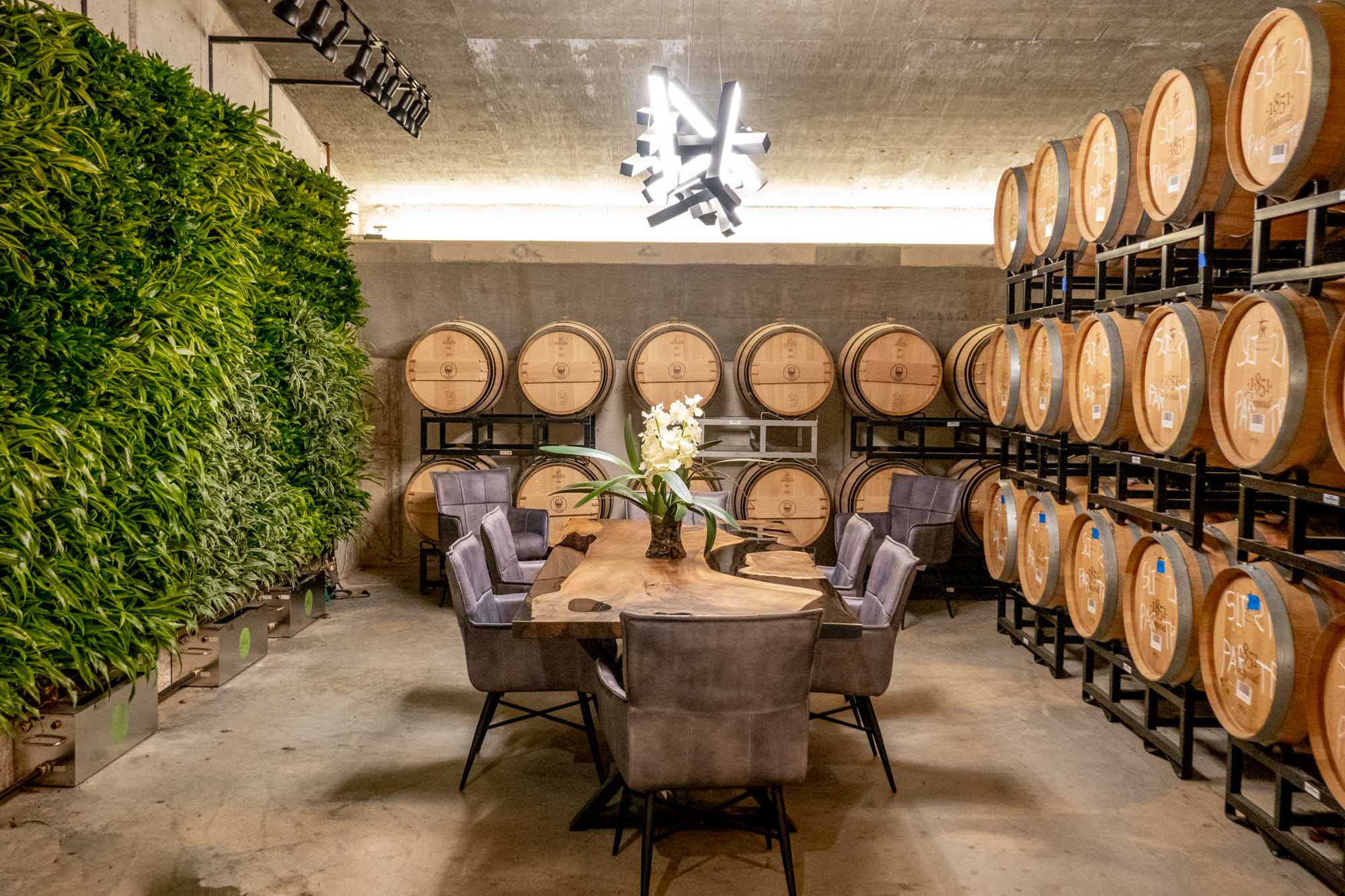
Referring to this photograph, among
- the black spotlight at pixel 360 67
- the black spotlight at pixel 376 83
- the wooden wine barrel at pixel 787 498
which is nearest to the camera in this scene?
the black spotlight at pixel 360 67

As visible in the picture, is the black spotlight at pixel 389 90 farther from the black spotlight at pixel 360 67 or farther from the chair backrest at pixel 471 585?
the chair backrest at pixel 471 585

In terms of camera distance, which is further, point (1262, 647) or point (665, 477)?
point (665, 477)

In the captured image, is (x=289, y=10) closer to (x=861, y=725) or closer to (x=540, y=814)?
(x=540, y=814)

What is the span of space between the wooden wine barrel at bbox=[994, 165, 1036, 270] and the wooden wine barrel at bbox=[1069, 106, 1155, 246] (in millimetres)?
580

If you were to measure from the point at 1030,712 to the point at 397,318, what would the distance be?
16.5 feet

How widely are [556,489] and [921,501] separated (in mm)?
2281

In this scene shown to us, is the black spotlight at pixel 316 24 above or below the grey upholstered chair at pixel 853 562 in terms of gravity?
above

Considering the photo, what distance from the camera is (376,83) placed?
439 cm

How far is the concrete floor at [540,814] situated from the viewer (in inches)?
94.1

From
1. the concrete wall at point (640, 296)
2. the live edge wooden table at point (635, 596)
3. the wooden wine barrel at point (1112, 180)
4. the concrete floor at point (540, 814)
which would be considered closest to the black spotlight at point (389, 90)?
the concrete wall at point (640, 296)

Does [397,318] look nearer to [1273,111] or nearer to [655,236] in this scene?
[655,236]

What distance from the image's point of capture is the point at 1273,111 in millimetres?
2391

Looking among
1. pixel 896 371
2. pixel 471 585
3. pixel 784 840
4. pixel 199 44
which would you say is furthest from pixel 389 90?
pixel 784 840

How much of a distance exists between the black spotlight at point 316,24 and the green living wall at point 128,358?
1.63 feet
